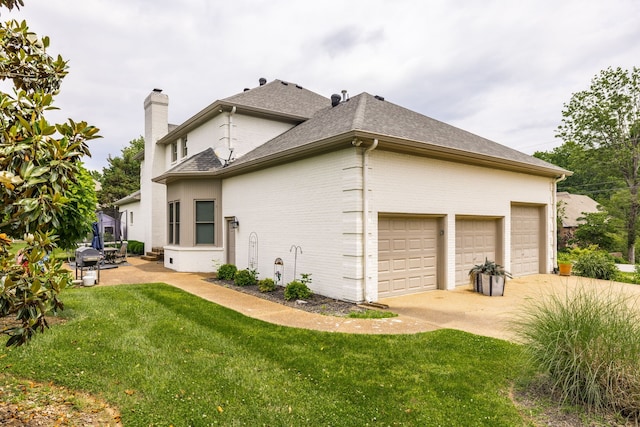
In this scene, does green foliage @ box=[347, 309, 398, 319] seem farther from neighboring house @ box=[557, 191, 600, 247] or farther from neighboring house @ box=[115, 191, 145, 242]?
neighboring house @ box=[557, 191, 600, 247]

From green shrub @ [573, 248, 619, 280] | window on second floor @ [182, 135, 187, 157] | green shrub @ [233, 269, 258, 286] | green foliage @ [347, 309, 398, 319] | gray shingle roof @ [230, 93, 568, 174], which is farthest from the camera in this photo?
window on second floor @ [182, 135, 187, 157]

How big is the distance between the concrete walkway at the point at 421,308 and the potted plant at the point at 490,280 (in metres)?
0.26

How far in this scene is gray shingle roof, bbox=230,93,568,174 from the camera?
9.11 m

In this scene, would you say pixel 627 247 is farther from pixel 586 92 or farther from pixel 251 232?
pixel 251 232

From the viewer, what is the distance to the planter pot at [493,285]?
952 centimetres

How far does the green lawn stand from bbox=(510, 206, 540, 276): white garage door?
26.9ft

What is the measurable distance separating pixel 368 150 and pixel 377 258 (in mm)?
2693

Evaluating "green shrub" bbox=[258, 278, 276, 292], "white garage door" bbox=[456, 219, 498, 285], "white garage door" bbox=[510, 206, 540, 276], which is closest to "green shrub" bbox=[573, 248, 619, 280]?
"white garage door" bbox=[510, 206, 540, 276]

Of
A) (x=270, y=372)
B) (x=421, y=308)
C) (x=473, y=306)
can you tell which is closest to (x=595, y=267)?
(x=473, y=306)

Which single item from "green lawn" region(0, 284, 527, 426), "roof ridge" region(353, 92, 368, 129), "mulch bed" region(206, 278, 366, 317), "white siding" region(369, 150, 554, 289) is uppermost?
"roof ridge" region(353, 92, 368, 129)

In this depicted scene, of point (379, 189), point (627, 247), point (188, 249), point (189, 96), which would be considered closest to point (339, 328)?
point (379, 189)

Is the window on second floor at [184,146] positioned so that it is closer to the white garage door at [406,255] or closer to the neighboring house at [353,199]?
the neighboring house at [353,199]

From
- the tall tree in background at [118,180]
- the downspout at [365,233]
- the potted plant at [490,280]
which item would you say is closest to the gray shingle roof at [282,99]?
the downspout at [365,233]

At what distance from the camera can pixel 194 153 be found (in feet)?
54.5
